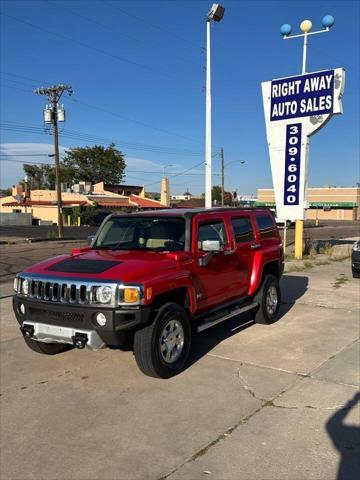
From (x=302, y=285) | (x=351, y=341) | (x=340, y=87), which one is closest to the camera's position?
(x=351, y=341)

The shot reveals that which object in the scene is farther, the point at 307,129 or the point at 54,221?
the point at 54,221

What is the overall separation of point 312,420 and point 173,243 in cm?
247

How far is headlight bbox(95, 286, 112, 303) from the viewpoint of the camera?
4441mm

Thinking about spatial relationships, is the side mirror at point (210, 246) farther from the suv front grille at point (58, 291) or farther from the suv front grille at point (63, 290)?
the suv front grille at point (58, 291)

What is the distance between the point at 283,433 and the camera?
3.69m

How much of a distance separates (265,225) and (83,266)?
3.61m

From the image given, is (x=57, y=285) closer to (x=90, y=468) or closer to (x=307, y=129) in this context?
(x=90, y=468)

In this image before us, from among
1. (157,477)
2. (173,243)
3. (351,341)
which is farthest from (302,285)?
(157,477)

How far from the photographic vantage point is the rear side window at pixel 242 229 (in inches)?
256

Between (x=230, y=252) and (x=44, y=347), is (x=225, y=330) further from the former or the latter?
(x=44, y=347)

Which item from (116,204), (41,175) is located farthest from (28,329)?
(41,175)

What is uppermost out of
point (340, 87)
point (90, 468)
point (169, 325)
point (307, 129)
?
point (340, 87)

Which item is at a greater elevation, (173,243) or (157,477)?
(173,243)

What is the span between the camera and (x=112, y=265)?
4785mm
